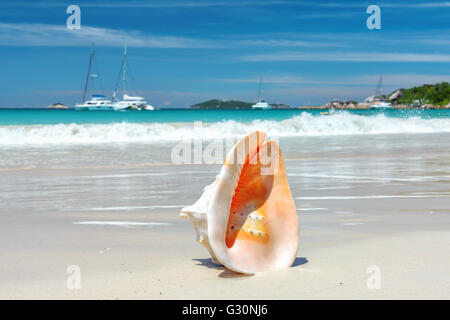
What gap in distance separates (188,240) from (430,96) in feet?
449

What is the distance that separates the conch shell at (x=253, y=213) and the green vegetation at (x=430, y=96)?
446 feet

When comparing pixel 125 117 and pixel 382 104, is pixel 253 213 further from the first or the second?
pixel 382 104

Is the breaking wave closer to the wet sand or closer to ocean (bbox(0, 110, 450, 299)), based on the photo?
ocean (bbox(0, 110, 450, 299))

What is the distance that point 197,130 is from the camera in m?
25.5

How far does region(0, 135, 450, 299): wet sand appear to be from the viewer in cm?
326

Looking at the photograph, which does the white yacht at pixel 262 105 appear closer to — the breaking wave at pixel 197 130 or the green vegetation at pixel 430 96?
the green vegetation at pixel 430 96

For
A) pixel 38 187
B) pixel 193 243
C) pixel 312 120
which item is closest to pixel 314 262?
pixel 193 243

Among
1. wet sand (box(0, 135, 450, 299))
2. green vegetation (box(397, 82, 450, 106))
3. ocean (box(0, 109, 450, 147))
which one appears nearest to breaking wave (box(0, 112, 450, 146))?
ocean (box(0, 109, 450, 147))

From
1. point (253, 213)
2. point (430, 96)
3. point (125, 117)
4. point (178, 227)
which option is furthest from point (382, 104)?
point (253, 213)

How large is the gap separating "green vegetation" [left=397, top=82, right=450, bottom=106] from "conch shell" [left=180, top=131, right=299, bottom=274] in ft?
446

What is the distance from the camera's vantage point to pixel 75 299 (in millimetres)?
3086

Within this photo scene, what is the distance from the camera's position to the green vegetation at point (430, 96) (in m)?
131

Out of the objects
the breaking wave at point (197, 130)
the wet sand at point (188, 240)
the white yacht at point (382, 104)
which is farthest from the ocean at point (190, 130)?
the white yacht at point (382, 104)
